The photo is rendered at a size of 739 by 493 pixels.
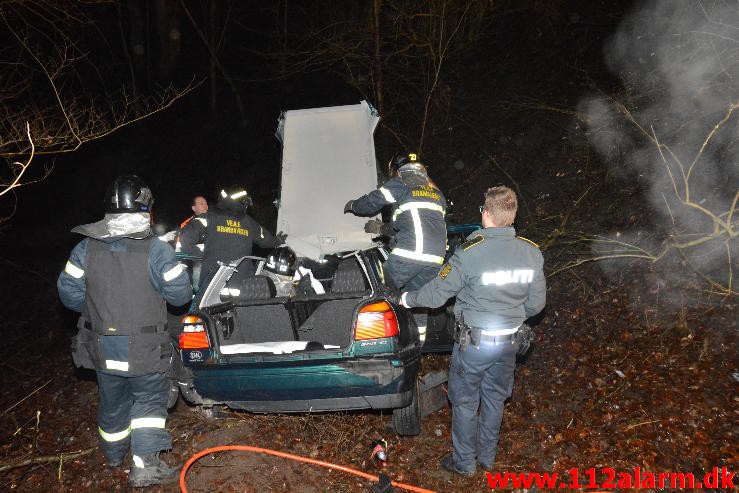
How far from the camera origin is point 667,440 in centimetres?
Answer: 374

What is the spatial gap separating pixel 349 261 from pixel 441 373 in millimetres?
1483

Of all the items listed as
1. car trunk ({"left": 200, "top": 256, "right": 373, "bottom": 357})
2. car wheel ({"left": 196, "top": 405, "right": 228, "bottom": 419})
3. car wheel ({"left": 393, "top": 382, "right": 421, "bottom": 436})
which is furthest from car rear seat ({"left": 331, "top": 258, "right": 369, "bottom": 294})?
car wheel ({"left": 196, "top": 405, "right": 228, "bottom": 419})

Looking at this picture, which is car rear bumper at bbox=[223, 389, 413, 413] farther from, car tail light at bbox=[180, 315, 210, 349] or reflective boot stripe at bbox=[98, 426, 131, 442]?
reflective boot stripe at bbox=[98, 426, 131, 442]

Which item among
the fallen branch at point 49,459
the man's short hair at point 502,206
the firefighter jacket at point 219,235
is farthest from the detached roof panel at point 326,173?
the fallen branch at point 49,459

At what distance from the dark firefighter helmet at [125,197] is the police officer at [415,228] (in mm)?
2311

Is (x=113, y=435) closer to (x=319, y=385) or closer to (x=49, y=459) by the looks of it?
(x=49, y=459)

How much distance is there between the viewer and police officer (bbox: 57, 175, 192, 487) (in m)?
3.67

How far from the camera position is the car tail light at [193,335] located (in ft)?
12.2

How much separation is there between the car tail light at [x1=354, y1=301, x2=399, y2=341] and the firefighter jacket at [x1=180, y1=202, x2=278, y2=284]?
8.79 feet

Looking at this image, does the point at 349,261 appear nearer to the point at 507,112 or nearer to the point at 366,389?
the point at 366,389

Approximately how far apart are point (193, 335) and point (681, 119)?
24.0 feet

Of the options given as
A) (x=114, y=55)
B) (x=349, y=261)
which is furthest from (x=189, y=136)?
(x=349, y=261)

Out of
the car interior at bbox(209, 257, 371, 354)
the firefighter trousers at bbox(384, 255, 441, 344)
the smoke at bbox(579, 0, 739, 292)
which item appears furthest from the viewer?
the smoke at bbox(579, 0, 739, 292)

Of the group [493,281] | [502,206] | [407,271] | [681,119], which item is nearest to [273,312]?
[407,271]
